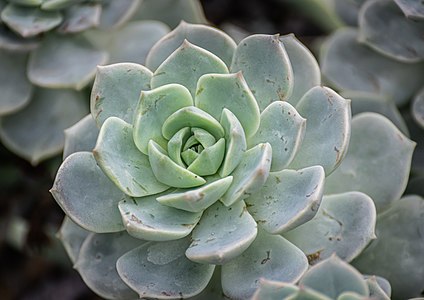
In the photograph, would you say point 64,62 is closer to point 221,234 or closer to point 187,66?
point 187,66

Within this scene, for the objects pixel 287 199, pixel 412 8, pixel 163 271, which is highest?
pixel 412 8

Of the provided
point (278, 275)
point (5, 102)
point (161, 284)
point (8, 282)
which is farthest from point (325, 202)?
point (8, 282)

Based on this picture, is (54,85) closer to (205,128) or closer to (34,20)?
(34,20)

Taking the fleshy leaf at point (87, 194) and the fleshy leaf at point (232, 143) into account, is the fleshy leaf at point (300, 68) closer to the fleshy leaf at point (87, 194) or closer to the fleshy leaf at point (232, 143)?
the fleshy leaf at point (232, 143)

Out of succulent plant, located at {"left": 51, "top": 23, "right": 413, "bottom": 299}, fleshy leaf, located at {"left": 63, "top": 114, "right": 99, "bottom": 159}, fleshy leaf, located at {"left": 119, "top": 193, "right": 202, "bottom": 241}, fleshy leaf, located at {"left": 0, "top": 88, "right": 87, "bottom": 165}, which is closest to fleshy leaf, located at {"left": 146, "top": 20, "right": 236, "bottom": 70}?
succulent plant, located at {"left": 51, "top": 23, "right": 413, "bottom": 299}

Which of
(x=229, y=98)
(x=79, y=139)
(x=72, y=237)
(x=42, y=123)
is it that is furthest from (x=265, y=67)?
(x=42, y=123)

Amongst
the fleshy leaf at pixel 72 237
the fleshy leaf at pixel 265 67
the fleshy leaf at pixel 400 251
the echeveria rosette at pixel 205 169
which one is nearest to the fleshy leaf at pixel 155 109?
the echeveria rosette at pixel 205 169
